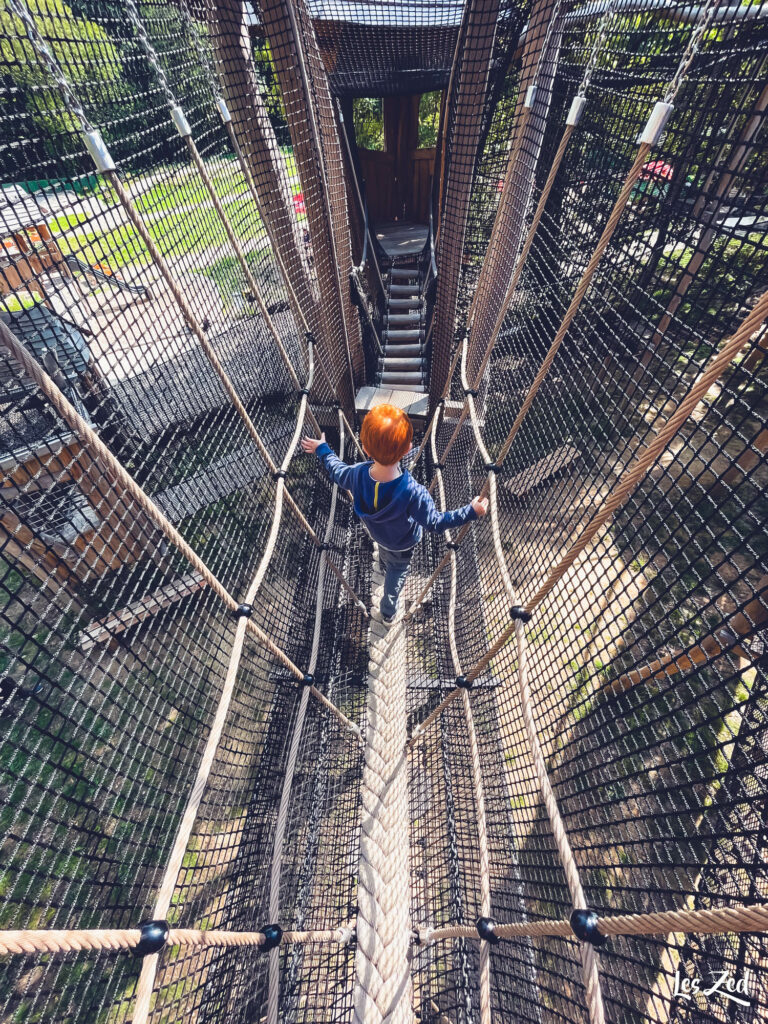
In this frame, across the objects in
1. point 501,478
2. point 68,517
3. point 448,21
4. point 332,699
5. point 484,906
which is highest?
point 448,21

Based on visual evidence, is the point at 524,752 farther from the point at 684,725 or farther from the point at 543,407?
the point at 543,407

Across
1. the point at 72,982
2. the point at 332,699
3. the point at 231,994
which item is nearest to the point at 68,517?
the point at 332,699

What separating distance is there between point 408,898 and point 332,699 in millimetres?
1060

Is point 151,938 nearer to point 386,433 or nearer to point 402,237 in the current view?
point 386,433

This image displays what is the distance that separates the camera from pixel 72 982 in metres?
2.31

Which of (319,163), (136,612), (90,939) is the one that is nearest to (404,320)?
(319,163)

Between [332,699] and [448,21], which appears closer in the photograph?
[332,699]

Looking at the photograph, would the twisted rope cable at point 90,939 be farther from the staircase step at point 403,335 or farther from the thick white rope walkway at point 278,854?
the staircase step at point 403,335

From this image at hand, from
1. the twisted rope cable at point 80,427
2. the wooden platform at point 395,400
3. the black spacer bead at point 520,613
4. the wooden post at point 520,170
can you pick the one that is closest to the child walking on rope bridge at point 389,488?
the black spacer bead at point 520,613

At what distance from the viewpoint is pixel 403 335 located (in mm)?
5309

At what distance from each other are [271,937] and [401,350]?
482cm

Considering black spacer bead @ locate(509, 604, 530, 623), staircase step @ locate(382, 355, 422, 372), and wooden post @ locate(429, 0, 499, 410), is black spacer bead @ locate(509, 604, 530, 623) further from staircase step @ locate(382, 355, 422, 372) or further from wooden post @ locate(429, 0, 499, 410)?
staircase step @ locate(382, 355, 422, 372)

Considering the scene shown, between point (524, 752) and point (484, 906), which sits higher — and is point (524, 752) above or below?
above

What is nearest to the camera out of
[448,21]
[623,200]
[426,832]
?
[623,200]
